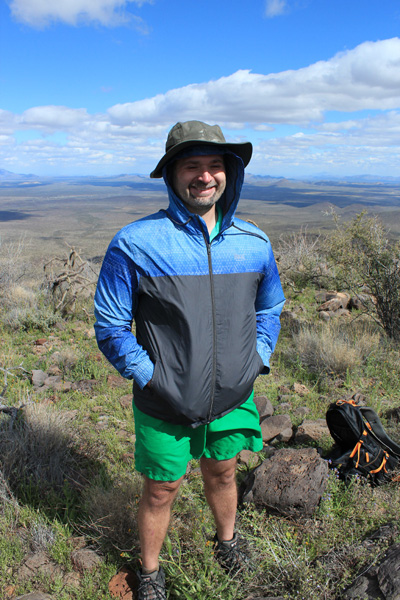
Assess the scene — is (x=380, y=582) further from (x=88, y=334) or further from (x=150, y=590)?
(x=88, y=334)

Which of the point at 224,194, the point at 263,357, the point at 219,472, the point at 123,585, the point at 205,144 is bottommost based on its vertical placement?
the point at 123,585

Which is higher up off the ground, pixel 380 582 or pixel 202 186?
pixel 202 186

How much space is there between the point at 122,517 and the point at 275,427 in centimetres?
146

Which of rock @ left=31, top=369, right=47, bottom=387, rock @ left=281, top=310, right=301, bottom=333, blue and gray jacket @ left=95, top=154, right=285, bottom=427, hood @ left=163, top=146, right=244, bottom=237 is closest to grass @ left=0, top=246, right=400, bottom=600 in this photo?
rock @ left=31, top=369, right=47, bottom=387

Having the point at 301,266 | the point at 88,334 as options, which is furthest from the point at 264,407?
the point at 301,266

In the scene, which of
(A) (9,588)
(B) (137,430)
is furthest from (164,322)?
(A) (9,588)

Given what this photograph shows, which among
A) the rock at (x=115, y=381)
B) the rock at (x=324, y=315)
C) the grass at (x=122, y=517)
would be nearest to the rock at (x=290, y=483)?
the grass at (x=122, y=517)

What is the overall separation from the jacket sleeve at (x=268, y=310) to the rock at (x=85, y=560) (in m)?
1.28

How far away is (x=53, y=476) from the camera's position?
8.84ft

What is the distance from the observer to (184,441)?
185 centimetres

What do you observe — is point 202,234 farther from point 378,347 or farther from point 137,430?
point 378,347

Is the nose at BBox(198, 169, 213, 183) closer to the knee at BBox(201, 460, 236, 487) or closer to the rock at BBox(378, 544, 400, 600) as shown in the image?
the knee at BBox(201, 460, 236, 487)

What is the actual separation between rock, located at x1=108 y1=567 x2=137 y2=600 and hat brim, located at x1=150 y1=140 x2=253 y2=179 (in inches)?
77.6

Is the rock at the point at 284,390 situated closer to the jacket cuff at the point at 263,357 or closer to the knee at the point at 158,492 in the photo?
the jacket cuff at the point at 263,357
